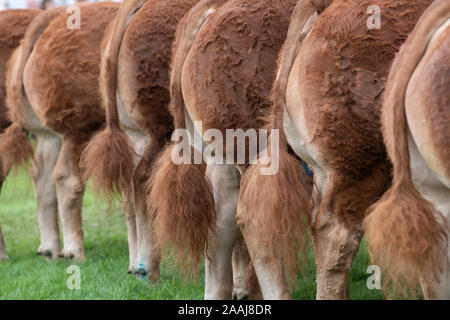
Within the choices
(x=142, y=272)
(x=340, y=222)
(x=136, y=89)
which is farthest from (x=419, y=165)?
(x=142, y=272)

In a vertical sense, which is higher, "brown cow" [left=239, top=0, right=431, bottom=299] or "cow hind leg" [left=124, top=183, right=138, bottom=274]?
"brown cow" [left=239, top=0, right=431, bottom=299]

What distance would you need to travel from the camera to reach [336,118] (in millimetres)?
2955

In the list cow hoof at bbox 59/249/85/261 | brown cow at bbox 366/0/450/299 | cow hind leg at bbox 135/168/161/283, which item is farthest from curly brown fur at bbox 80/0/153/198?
brown cow at bbox 366/0/450/299

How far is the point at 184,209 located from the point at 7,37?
324cm

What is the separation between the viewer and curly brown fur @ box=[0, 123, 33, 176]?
5.24 metres

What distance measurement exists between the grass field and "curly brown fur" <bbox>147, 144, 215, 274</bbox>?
0.54m

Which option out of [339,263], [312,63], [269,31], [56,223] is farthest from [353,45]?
[56,223]

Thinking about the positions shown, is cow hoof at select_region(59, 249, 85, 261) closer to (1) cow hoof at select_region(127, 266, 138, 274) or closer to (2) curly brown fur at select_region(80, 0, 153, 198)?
(1) cow hoof at select_region(127, 266, 138, 274)

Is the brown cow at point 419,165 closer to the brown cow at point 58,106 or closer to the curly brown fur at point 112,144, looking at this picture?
the curly brown fur at point 112,144

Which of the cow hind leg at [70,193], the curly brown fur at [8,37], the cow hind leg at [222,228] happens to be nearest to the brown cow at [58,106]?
the cow hind leg at [70,193]

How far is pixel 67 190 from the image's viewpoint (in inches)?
213

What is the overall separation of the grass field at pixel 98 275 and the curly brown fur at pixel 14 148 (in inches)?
5.0

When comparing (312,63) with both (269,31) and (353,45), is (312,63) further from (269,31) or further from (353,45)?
(269,31)
